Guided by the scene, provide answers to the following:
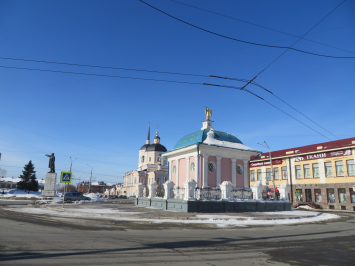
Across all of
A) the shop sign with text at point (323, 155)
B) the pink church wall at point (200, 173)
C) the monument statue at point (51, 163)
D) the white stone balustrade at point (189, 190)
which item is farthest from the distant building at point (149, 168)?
the white stone balustrade at point (189, 190)

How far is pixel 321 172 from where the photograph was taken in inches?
1430

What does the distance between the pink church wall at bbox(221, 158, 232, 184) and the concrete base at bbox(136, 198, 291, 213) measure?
3798 millimetres

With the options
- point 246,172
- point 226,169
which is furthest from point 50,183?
point 246,172

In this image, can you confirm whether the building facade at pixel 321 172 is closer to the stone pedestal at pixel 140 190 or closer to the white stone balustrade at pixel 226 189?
the white stone balustrade at pixel 226 189

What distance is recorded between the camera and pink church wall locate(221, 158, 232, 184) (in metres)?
22.6

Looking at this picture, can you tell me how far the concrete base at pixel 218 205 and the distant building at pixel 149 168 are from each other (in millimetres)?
39995

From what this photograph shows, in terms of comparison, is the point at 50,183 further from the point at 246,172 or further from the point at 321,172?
the point at 321,172

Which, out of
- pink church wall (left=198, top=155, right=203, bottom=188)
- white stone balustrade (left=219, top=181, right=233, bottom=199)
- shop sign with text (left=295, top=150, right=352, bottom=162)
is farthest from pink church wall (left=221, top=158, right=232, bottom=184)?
shop sign with text (left=295, top=150, right=352, bottom=162)

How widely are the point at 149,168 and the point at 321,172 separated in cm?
4151

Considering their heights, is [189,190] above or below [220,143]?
below

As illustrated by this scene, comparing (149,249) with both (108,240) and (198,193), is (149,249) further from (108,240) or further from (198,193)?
(198,193)

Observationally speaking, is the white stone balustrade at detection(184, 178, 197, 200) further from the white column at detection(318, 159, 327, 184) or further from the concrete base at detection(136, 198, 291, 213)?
the white column at detection(318, 159, 327, 184)

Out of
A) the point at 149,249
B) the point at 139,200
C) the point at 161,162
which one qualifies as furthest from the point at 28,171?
the point at 149,249

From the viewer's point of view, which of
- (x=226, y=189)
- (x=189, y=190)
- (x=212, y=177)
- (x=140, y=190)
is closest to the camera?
(x=189, y=190)
